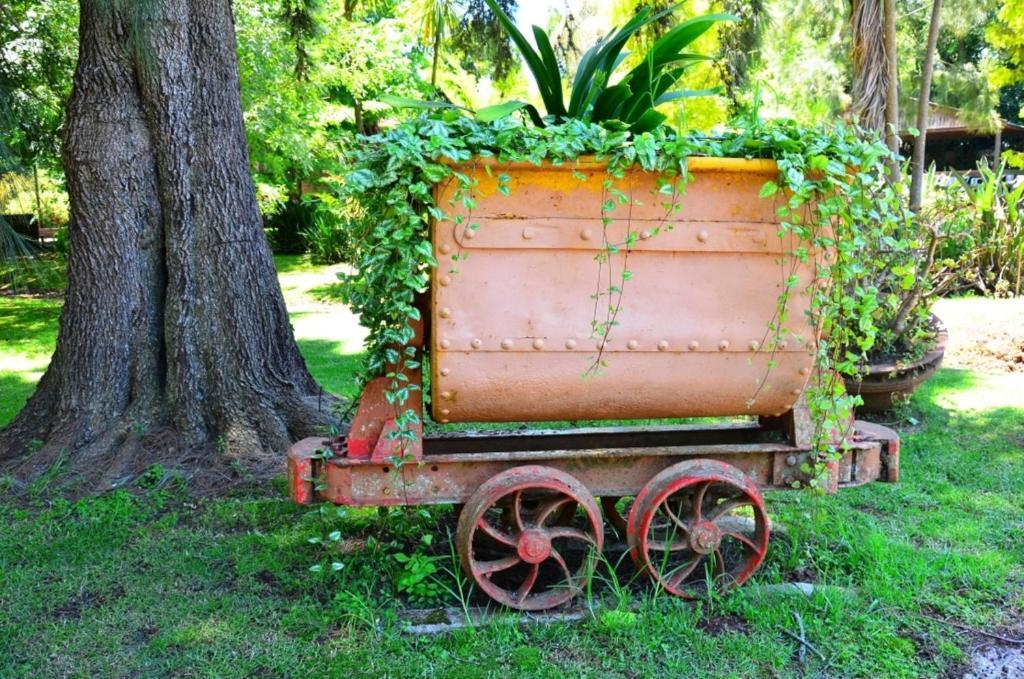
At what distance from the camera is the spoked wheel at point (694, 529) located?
3.29 meters

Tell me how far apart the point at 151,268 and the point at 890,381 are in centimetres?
474

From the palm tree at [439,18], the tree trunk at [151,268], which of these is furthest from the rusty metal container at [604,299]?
the palm tree at [439,18]

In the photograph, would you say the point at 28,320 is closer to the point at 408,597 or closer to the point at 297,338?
the point at 297,338

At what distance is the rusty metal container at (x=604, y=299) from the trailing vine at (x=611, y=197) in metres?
0.04

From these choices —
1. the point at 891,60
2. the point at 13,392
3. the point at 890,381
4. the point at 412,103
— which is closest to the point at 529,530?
the point at 412,103

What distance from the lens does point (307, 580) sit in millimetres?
3535

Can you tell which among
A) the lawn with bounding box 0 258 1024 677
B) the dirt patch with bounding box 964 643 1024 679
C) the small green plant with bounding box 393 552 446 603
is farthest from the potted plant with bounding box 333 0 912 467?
the dirt patch with bounding box 964 643 1024 679

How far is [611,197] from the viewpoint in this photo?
10.00 feet

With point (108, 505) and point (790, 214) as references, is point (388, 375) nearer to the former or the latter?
point (790, 214)

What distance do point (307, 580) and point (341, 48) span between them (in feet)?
41.5

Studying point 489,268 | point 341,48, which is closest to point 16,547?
point 489,268

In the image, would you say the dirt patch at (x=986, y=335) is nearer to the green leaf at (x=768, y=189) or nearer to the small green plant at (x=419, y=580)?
the green leaf at (x=768, y=189)

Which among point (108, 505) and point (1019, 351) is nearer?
point (108, 505)

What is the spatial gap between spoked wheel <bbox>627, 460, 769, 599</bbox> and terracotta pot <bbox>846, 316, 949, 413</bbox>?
2633mm
